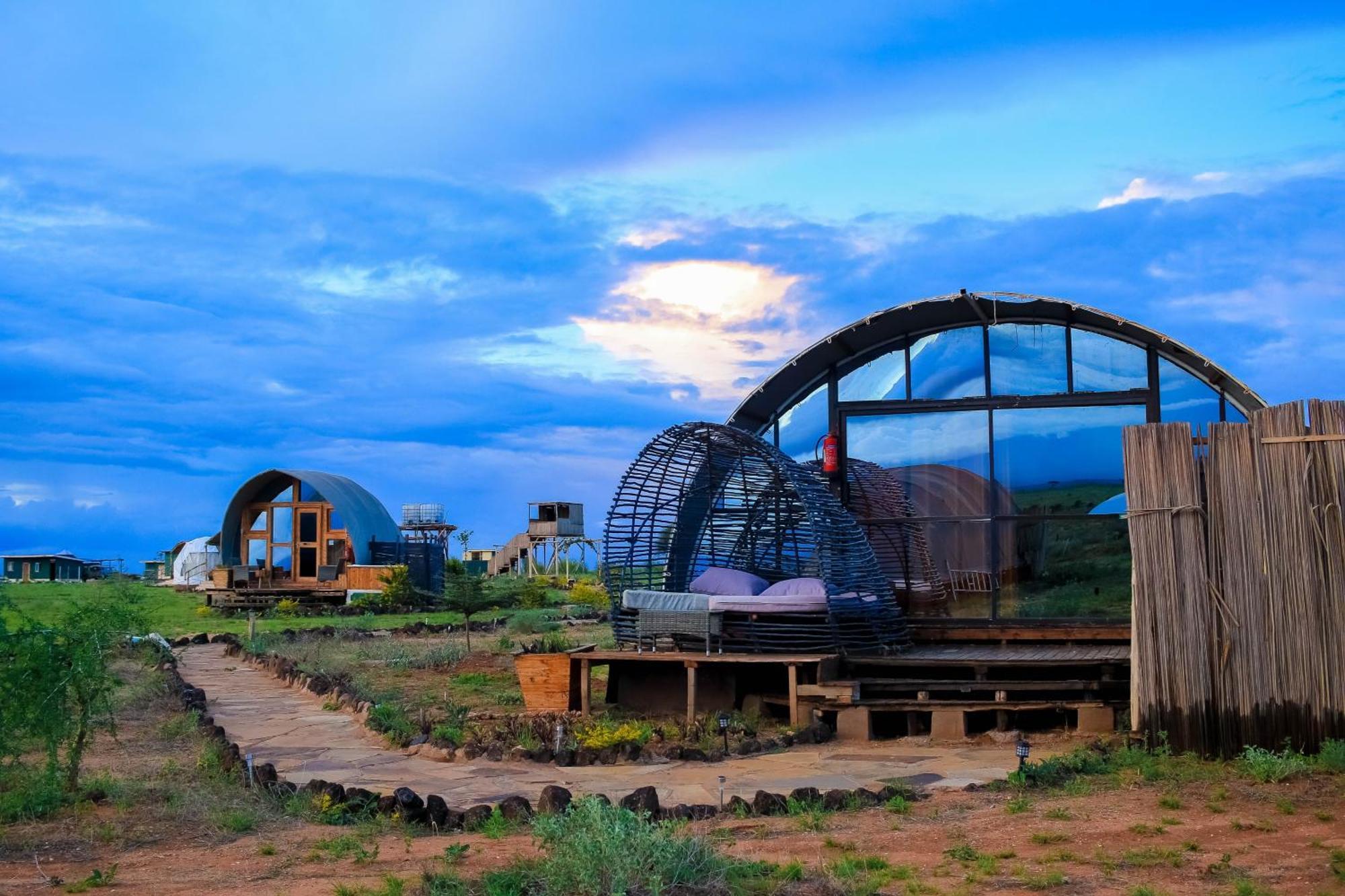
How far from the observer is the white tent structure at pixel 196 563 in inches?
1626

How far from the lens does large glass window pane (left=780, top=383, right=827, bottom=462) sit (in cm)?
1589

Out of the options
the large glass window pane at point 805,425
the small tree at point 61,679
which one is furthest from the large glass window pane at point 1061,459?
the small tree at point 61,679

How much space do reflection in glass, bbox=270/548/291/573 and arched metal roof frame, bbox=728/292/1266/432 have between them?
2280 cm

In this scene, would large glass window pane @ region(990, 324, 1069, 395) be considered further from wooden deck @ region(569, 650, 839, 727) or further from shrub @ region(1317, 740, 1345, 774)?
shrub @ region(1317, 740, 1345, 774)

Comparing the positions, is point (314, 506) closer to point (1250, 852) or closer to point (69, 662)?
point (69, 662)

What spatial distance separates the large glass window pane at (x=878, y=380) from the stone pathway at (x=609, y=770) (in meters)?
5.50

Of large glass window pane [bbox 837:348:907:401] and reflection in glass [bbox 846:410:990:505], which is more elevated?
large glass window pane [bbox 837:348:907:401]

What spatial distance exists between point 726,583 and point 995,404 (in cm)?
398

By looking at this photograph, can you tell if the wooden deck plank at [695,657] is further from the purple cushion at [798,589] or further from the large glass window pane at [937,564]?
the large glass window pane at [937,564]

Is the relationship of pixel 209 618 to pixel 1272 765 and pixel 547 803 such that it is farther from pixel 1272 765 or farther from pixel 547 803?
pixel 1272 765

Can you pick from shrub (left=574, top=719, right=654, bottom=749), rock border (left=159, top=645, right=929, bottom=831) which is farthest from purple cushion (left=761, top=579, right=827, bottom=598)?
rock border (left=159, top=645, right=929, bottom=831)

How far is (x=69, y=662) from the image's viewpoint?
335 inches

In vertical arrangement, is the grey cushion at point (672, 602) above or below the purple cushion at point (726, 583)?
below

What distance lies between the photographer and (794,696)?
11.9 meters
